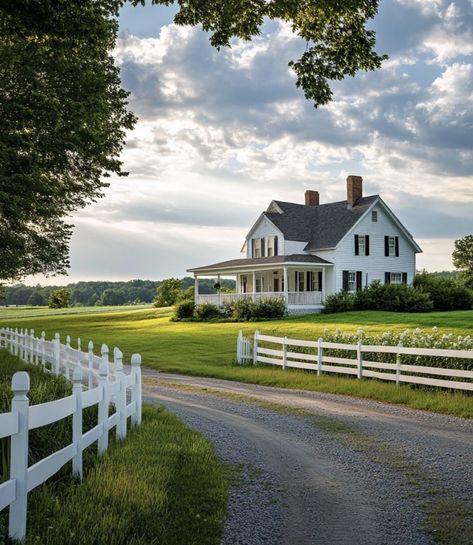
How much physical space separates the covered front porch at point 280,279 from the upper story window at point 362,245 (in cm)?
314

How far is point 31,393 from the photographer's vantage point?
364 inches

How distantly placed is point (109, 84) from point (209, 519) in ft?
67.1

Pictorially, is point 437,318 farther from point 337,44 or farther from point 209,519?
point 209,519

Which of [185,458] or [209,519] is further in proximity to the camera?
[185,458]

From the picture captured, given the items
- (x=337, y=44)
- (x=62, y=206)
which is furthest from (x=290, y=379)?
(x=62, y=206)

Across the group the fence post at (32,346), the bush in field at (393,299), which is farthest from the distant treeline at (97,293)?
the fence post at (32,346)

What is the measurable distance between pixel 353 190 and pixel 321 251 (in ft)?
21.6

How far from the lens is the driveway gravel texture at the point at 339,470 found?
5672mm

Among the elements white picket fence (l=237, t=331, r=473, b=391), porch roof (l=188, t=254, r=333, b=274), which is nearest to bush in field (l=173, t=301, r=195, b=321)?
porch roof (l=188, t=254, r=333, b=274)

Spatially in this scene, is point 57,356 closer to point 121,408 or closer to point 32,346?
point 32,346

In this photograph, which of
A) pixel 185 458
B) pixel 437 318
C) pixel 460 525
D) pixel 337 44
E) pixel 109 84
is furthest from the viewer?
pixel 437 318

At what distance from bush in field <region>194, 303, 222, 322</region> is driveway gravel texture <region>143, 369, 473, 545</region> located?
31238 mm

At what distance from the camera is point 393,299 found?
141 feet

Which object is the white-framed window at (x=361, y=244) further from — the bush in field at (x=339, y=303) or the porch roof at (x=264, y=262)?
the bush in field at (x=339, y=303)
